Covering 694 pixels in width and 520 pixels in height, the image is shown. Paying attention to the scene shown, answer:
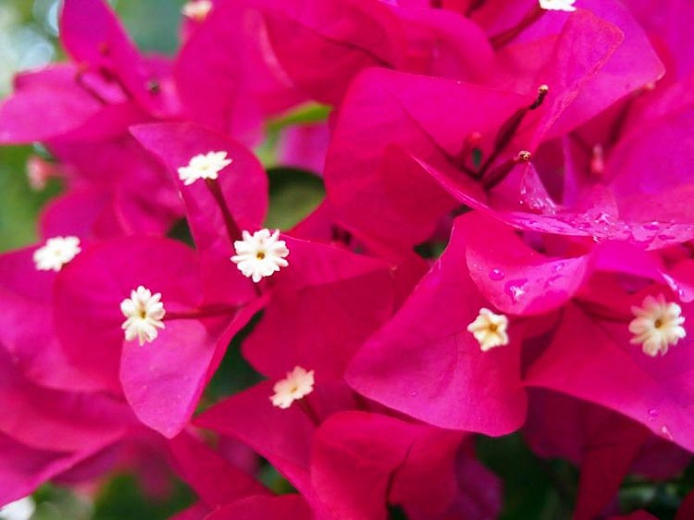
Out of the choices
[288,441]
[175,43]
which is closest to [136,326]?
[288,441]

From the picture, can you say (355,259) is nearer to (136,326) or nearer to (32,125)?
(136,326)

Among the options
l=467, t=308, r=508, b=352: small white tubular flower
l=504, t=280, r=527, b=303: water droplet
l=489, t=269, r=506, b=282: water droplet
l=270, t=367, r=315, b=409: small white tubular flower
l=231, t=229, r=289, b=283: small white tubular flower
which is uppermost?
l=504, t=280, r=527, b=303: water droplet

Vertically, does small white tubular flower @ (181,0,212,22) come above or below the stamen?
below

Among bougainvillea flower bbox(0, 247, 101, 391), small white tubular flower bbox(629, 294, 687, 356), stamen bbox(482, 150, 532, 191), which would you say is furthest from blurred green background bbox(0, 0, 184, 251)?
small white tubular flower bbox(629, 294, 687, 356)

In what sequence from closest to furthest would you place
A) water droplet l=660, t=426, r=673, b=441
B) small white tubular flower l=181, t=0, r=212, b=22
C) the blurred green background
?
water droplet l=660, t=426, r=673, b=441 → small white tubular flower l=181, t=0, r=212, b=22 → the blurred green background

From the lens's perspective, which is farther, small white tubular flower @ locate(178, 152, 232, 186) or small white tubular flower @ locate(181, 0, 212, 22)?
small white tubular flower @ locate(181, 0, 212, 22)

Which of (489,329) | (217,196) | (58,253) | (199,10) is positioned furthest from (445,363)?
(199,10)

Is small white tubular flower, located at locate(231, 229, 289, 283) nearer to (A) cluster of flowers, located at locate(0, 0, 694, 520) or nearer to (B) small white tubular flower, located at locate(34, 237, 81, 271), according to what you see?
(A) cluster of flowers, located at locate(0, 0, 694, 520)

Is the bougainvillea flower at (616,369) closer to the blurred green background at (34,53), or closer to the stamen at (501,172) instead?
the stamen at (501,172)
